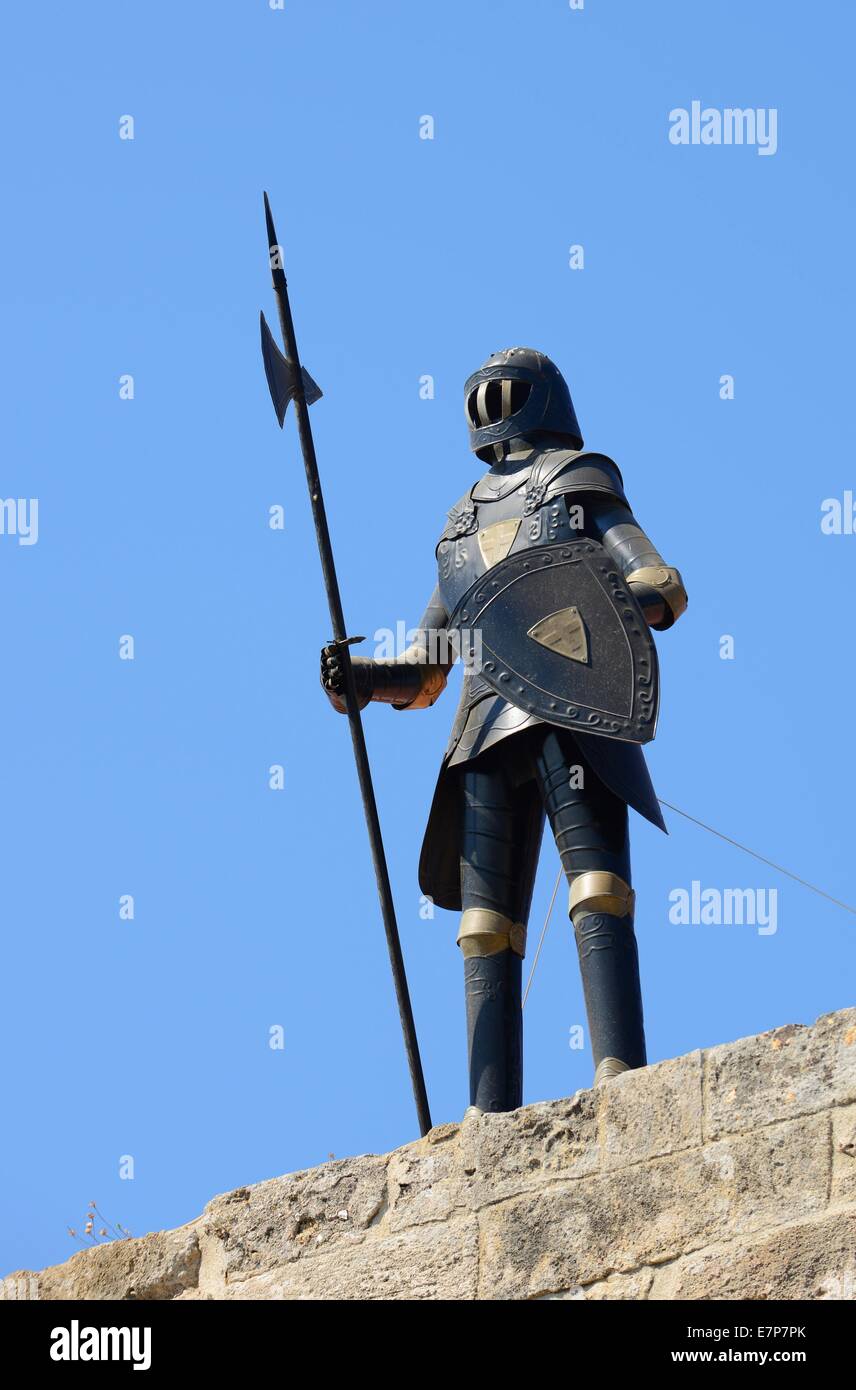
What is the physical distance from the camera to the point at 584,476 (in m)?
9.14

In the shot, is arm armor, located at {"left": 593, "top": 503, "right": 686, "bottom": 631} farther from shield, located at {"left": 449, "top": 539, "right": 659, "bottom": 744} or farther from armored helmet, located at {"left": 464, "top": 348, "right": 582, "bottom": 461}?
armored helmet, located at {"left": 464, "top": 348, "right": 582, "bottom": 461}

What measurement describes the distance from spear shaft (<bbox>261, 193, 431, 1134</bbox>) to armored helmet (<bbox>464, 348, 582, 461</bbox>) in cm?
63

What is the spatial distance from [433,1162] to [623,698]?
5.23ft

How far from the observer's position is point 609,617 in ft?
28.0

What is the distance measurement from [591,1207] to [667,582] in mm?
2241

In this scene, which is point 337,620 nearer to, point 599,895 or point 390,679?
point 390,679

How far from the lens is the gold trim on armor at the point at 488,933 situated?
28.5ft

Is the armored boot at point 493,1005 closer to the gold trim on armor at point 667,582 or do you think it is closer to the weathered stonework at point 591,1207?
the weathered stonework at point 591,1207

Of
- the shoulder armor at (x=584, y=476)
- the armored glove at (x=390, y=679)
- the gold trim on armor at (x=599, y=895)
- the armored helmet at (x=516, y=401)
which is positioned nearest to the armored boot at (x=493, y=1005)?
the gold trim on armor at (x=599, y=895)

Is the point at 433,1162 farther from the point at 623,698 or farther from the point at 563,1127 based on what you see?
the point at 623,698

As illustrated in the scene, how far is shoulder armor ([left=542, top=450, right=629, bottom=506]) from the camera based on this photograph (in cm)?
911
